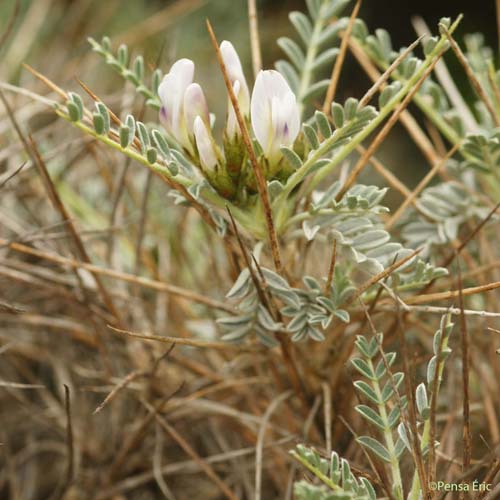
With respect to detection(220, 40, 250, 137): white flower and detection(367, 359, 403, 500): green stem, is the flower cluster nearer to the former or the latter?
detection(220, 40, 250, 137): white flower

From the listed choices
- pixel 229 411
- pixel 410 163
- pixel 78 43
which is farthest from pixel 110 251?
pixel 410 163

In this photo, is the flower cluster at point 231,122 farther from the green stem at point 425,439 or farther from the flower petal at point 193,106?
the green stem at point 425,439

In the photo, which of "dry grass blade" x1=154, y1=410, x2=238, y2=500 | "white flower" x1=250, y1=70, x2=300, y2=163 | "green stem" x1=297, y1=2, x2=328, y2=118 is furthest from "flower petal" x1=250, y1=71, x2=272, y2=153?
"dry grass blade" x1=154, y1=410, x2=238, y2=500

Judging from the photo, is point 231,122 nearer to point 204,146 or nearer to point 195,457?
point 204,146

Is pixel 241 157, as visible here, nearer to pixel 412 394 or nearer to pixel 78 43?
pixel 412 394

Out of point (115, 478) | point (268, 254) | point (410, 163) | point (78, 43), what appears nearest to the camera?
point (268, 254)

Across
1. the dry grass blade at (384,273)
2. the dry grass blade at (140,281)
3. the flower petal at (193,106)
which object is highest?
the flower petal at (193,106)

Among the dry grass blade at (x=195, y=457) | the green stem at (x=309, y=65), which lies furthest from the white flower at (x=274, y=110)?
the dry grass blade at (x=195, y=457)
